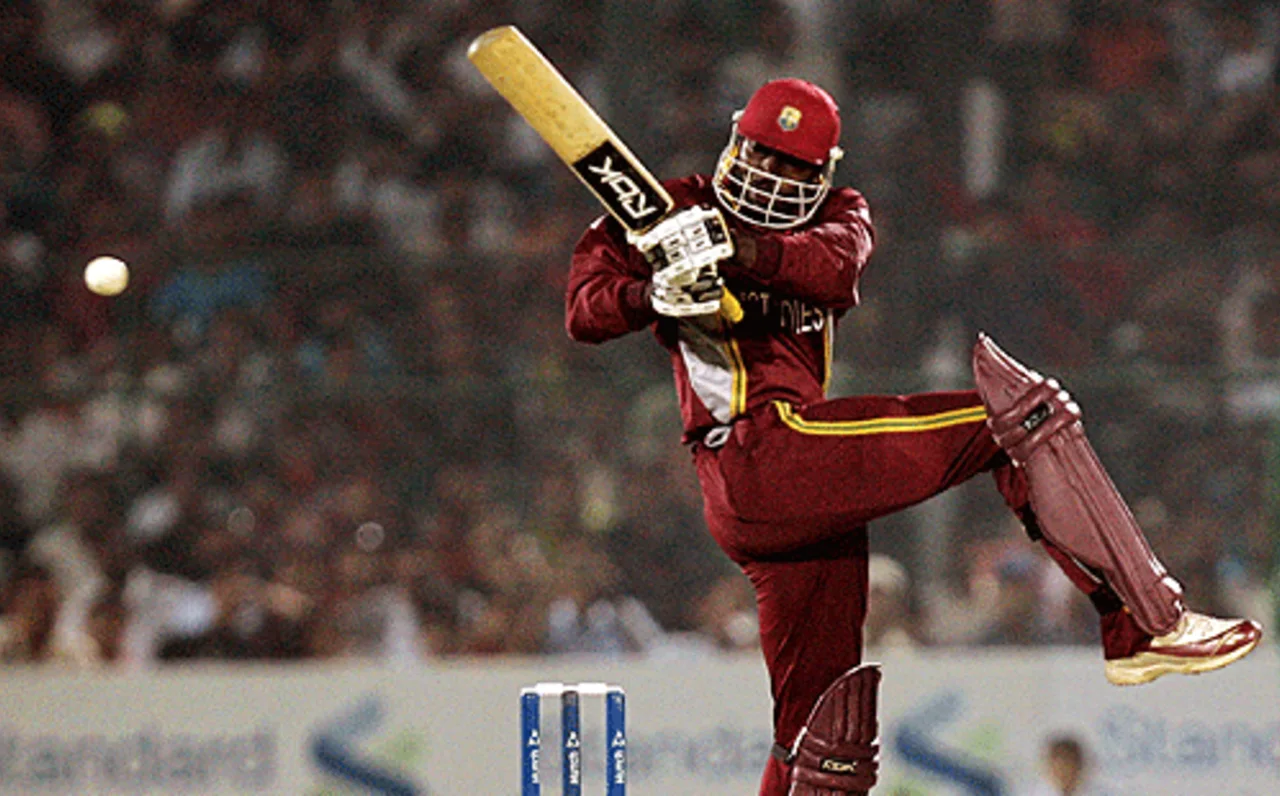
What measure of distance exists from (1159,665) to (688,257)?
1.38 meters

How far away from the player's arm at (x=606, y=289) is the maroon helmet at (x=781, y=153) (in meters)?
0.28

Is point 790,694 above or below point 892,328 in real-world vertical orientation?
below

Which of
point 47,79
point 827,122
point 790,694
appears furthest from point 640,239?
point 47,79

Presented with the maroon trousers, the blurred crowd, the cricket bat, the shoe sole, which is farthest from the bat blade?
the blurred crowd

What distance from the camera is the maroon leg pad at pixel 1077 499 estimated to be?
455 cm

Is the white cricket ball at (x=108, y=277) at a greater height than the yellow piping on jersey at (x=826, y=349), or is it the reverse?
the white cricket ball at (x=108, y=277)

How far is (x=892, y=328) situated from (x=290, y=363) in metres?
2.42

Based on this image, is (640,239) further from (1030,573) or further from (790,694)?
(1030,573)

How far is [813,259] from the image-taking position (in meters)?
4.72

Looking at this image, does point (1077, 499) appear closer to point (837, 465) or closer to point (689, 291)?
point (837, 465)

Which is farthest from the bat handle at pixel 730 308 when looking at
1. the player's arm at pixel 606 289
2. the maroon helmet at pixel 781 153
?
the maroon helmet at pixel 781 153

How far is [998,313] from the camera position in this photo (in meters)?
8.24

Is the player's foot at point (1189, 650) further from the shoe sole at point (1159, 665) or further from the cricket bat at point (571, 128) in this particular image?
the cricket bat at point (571, 128)

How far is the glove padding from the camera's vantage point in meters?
4.51
